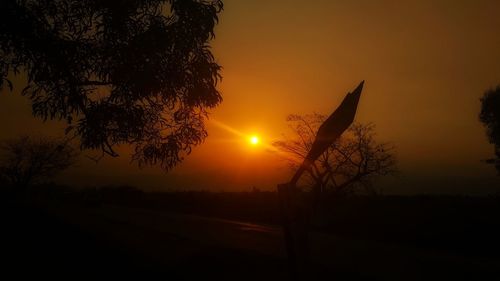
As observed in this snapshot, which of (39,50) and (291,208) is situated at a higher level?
(39,50)

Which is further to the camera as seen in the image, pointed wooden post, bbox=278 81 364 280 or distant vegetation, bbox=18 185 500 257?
distant vegetation, bbox=18 185 500 257

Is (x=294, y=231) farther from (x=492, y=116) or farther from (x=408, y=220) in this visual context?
(x=492, y=116)

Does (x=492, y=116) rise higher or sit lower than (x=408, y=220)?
higher

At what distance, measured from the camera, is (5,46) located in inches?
355

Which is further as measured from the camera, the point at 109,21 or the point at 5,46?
the point at 109,21

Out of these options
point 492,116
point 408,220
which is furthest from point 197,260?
point 492,116

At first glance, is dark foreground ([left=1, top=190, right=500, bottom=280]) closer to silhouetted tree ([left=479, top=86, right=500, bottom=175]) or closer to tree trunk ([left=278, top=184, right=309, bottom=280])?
tree trunk ([left=278, top=184, right=309, bottom=280])

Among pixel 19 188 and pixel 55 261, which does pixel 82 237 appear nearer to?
pixel 55 261

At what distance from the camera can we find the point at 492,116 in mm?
44875

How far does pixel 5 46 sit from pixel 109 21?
227cm

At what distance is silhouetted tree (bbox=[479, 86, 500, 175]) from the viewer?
144 feet

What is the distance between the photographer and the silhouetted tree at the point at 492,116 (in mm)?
43781

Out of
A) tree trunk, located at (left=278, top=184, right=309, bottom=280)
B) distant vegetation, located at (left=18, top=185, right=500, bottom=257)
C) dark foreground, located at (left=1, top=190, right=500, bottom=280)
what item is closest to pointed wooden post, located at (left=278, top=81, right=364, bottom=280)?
tree trunk, located at (left=278, top=184, right=309, bottom=280)

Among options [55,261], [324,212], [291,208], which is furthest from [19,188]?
[291,208]
